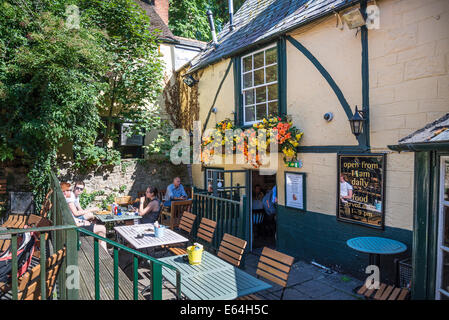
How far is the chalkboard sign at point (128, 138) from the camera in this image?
10.9 m

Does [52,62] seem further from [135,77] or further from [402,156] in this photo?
[402,156]

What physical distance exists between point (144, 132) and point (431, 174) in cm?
947

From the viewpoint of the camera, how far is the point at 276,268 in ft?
13.9

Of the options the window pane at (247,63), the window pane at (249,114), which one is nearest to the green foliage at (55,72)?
the window pane at (247,63)

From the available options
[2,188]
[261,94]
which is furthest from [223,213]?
[2,188]

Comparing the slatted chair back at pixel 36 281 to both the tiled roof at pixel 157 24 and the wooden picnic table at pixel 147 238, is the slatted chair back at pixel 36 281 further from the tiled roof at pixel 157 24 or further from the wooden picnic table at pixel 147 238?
the tiled roof at pixel 157 24

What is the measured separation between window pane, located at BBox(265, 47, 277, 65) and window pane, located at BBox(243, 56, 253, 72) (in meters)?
0.61

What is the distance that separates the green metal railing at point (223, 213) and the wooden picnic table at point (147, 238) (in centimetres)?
114

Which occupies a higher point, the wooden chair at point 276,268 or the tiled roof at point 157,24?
the tiled roof at point 157,24

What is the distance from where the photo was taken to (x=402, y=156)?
15.7 ft

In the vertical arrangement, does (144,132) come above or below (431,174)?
above
